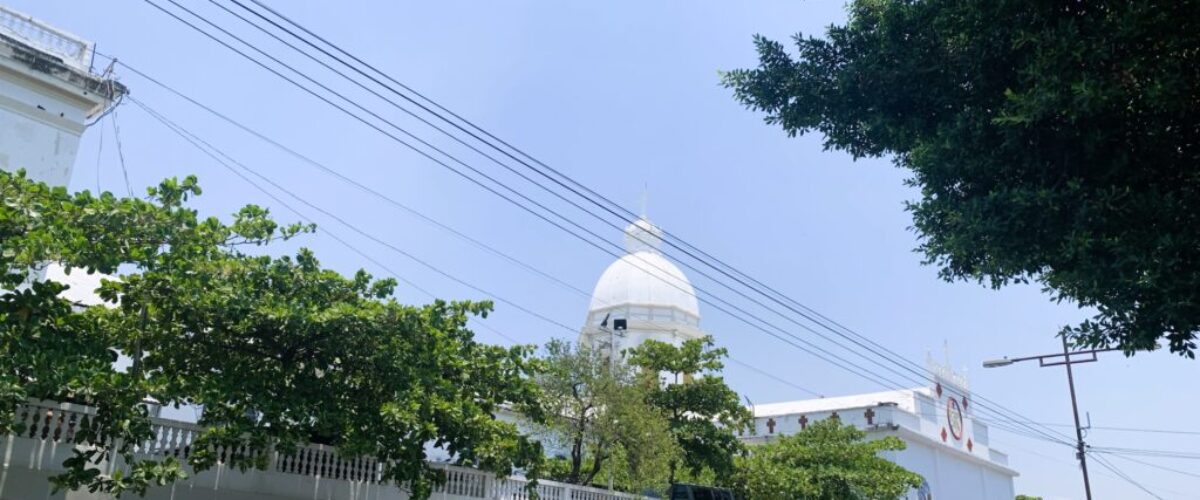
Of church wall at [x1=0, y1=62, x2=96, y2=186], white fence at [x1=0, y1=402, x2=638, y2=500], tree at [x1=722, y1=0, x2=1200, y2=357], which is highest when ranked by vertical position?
church wall at [x1=0, y1=62, x2=96, y2=186]

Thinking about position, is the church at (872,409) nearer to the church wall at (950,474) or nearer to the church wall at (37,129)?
the church wall at (950,474)

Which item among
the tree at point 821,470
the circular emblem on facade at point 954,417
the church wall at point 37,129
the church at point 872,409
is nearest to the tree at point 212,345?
the church wall at point 37,129

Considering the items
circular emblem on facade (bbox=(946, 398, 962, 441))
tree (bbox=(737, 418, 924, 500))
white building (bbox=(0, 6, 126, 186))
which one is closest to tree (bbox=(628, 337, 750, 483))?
tree (bbox=(737, 418, 924, 500))

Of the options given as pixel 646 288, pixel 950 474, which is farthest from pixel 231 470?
pixel 950 474

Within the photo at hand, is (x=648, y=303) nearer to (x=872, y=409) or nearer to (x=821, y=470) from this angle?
(x=872, y=409)

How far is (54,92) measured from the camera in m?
19.5

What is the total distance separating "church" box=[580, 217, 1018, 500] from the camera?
1674 inches

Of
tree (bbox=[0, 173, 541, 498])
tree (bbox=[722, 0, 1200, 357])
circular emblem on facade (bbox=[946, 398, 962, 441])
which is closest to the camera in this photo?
tree (bbox=[722, 0, 1200, 357])

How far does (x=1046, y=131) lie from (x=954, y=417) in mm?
42372

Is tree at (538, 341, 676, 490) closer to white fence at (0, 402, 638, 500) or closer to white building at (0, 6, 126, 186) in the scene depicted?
white fence at (0, 402, 638, 500)

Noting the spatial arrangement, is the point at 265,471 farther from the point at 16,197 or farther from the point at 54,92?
the point at 54,92

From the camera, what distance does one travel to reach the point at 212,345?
42.9ft

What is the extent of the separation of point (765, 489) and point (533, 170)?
13330 millimetres

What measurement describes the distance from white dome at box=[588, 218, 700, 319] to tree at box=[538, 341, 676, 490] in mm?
27706
